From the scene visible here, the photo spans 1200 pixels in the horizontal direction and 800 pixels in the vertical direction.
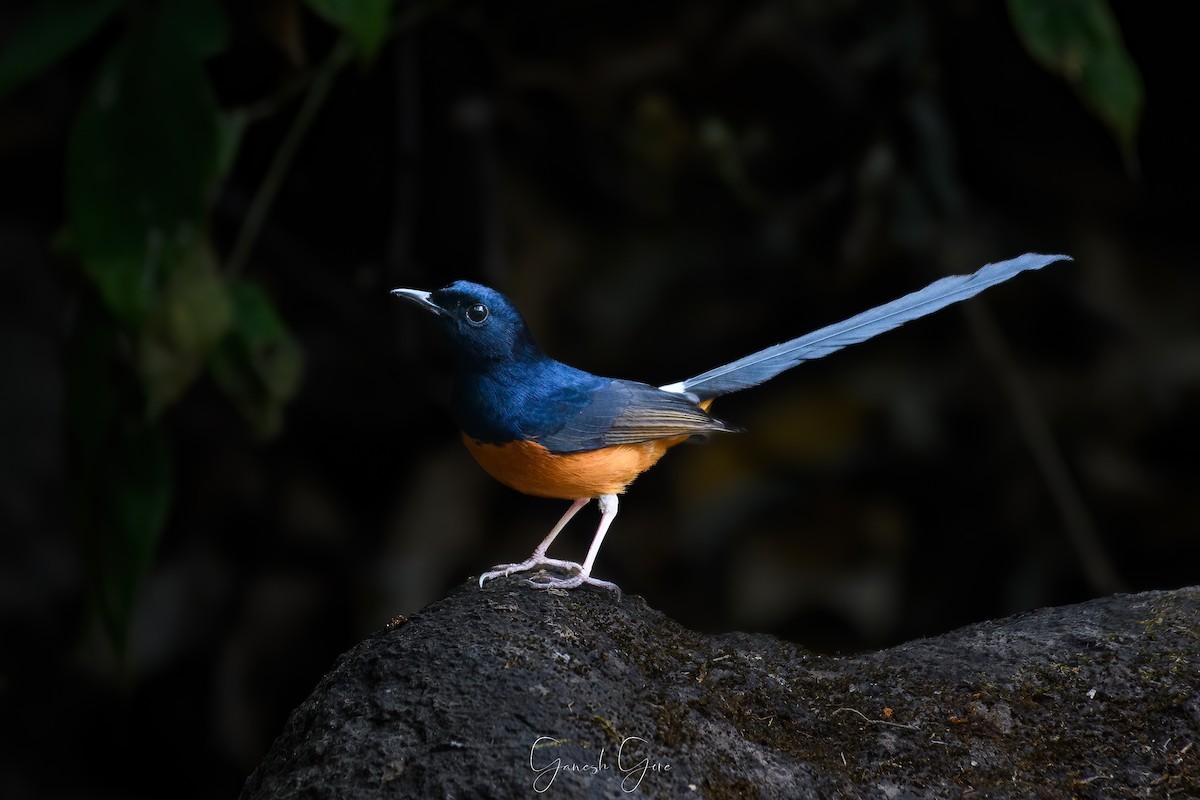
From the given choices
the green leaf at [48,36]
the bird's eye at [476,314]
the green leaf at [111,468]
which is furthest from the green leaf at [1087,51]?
the green leaf at [111,468]

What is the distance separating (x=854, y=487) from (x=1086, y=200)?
1.44m

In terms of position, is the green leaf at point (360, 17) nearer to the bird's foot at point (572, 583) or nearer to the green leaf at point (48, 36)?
the green leaf at point (48, 36)

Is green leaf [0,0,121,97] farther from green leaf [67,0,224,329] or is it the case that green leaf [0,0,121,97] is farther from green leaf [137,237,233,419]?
green leaf [137,237,233,419]

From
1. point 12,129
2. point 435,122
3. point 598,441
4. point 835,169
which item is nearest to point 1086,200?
point 835,169

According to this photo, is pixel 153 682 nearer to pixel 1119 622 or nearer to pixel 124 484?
pixel 124 484

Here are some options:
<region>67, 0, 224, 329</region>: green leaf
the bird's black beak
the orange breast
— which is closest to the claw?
the orange breast

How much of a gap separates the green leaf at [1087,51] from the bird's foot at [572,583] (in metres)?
1.94

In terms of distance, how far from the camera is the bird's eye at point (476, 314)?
110 inches

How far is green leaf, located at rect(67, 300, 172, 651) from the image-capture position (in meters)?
3.21

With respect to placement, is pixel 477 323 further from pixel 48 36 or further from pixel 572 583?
pixel 48 36

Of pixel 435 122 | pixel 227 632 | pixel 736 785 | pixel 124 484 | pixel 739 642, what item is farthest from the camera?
pixel 227 632

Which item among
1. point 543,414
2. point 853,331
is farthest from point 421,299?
point 853,331

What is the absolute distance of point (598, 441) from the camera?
2.79 m

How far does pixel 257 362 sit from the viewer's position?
340 centimetres
